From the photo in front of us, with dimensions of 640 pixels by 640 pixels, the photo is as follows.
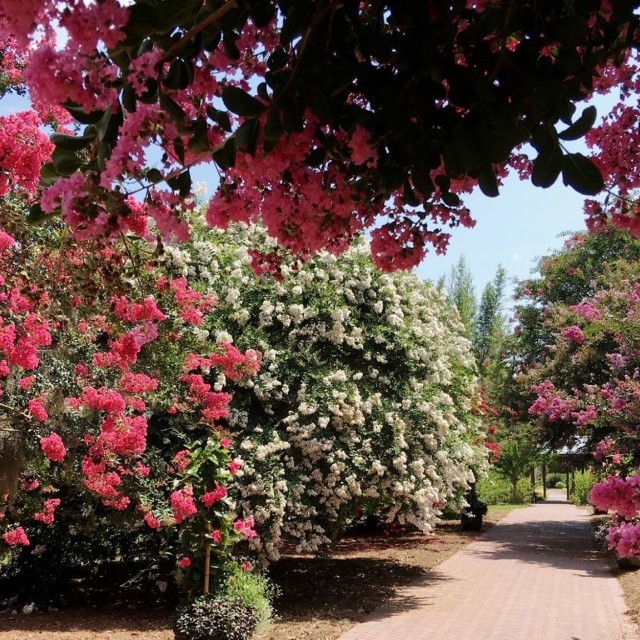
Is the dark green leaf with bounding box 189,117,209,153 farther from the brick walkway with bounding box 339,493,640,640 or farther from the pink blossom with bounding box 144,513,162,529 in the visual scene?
the brick walkway with bounding box 339,493,640,640

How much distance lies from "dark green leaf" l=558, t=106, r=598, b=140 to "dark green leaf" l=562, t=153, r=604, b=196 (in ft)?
0.28

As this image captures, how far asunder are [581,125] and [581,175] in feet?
0.52

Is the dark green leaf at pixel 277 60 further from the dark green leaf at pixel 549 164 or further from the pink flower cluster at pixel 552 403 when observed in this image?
the pink flower cluster at pixel 552 403

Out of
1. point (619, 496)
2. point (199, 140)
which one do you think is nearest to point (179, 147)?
point (199, 140)

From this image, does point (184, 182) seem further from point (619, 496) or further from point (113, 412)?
point (113, 412)

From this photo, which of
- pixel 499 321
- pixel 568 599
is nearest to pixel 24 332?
pixel 568 599

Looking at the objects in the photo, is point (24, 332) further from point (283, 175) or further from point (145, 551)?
point (145, 551)

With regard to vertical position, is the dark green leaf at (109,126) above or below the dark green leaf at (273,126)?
below

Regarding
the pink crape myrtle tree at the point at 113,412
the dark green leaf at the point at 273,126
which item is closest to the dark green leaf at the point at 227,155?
the dark green leaf at the point at 273,126

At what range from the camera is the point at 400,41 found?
5.51 ft

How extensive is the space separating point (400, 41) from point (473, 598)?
28.5 feet

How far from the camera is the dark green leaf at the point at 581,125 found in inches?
65.6

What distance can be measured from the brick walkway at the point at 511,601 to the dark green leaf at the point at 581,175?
6182 mm

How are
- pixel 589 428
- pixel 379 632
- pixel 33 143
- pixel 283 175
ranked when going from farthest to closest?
pixel 589 428, pixel 379 632, pixel 33 143, pixel 283 175
